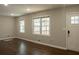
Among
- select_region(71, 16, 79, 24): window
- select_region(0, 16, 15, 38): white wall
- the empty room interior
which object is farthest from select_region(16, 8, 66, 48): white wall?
select_region(0, 16, 15, 38): white wall

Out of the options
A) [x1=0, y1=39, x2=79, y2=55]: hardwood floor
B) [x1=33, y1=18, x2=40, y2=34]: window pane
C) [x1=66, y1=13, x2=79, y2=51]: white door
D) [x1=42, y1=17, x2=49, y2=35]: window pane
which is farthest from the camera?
[x1=33, y1=18, x2=40, y2=34]: window pane

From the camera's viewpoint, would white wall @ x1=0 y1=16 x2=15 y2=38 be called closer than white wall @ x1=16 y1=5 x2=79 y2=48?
No

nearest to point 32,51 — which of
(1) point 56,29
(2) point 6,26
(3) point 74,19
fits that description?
(1) point 56,29

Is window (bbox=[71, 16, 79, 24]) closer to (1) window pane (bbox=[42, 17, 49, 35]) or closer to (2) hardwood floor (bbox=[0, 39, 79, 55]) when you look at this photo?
(2) hardwood floor (bbox=[0, 39, 79, 55])

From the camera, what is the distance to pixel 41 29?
4.69 meters

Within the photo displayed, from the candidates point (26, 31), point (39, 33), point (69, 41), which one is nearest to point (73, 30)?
point (69, 41)

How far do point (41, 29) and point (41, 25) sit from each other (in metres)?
0.19

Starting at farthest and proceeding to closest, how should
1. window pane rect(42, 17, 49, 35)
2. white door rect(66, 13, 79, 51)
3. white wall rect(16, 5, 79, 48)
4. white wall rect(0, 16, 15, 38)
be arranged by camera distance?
white wall rect(0, 16, 15, 38) < window pane rect(42, 17, 49, 35) < white wall rect(16, 5, 79, 48) < white door rect(66, 13, 79, 51)

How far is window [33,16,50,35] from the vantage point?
4.39 meters

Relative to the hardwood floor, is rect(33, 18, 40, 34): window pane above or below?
above
